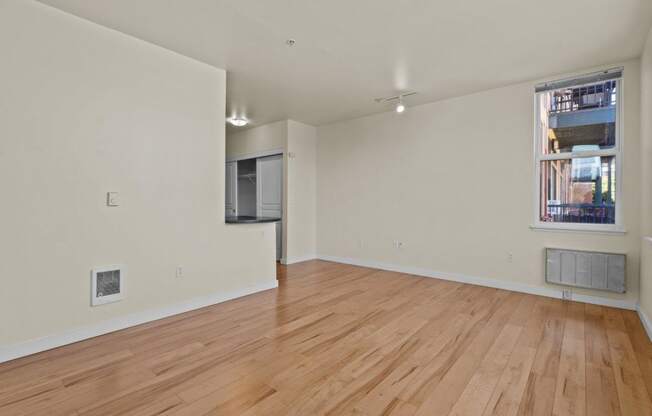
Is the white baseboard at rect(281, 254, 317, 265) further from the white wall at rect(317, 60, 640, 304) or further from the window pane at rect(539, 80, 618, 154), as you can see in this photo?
the window pane at rect(539, 80, 618, 154)

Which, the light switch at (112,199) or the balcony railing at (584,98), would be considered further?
the balcony railing at (584,98)

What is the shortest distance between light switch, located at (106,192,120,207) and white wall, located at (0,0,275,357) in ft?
0.17

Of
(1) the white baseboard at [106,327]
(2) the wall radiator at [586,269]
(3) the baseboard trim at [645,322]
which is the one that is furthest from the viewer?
(2) the wall radiator at [586,269]

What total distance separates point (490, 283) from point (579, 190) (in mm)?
1545

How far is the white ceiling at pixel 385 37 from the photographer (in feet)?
8.16

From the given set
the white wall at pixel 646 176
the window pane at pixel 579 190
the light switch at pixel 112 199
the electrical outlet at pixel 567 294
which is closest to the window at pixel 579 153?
the window pane at pixel 579 190

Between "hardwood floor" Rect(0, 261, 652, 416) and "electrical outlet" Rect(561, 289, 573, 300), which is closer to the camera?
"hardwood floor" Rect(0, 261, 652, 416)

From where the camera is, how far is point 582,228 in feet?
11.9

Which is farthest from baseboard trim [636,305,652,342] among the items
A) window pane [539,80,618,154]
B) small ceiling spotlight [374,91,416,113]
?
small ceiling spotlight [374,91,416,113]

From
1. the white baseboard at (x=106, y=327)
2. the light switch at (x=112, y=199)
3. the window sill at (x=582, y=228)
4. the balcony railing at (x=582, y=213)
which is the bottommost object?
the white baseboard at (x=106, y=327)

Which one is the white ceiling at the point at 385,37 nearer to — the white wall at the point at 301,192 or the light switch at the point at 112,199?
the light switch at the point at 112,199

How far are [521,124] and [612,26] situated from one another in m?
1.37

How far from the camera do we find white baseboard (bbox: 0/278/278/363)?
232 cm

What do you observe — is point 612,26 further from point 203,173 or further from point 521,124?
point 203,173
